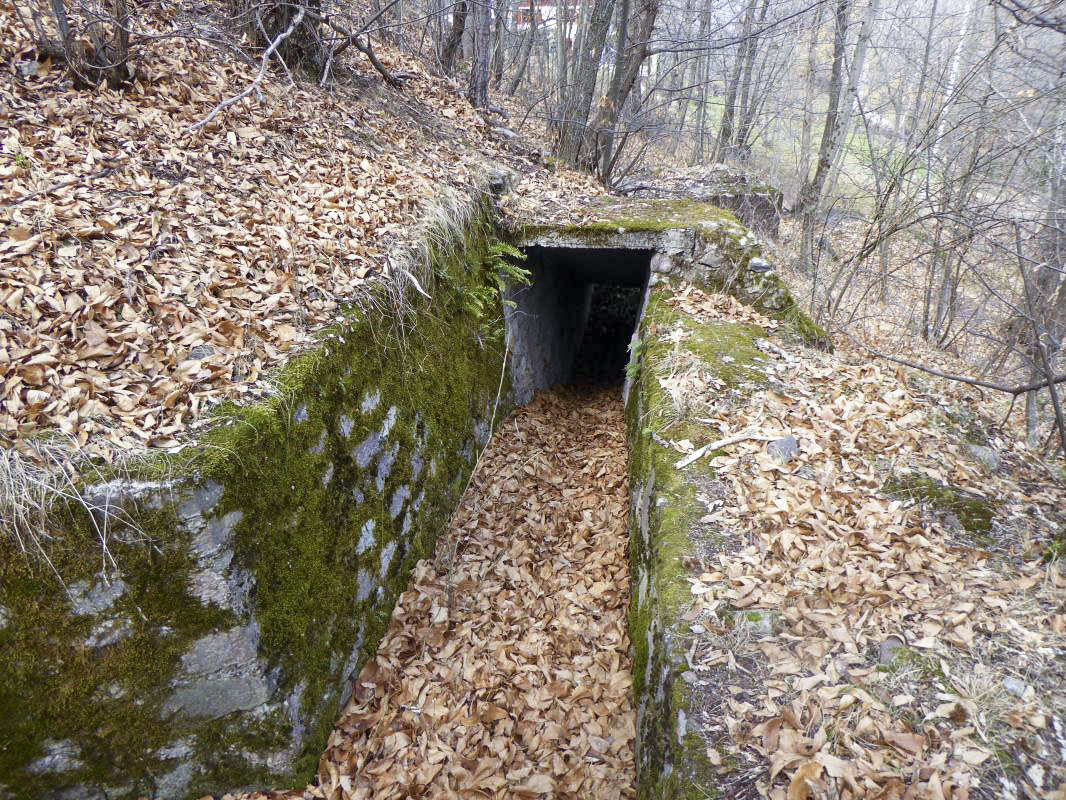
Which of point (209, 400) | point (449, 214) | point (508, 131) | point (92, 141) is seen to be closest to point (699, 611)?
point (209, 400)

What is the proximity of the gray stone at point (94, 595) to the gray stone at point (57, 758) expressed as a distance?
603 millimetres

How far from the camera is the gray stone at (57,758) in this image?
2.45 m

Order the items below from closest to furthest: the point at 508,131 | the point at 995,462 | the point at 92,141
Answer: the point at 92,141, the point at 995,462, the point at 508,131

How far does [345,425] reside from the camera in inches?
Result: 138

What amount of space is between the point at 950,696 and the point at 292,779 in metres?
3.23

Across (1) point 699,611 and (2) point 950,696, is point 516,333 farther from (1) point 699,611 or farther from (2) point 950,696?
(2) point 950,696

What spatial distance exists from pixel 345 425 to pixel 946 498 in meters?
3.86

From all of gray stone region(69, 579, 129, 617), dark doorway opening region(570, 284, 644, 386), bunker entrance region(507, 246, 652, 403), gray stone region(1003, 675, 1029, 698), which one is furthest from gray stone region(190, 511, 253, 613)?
dark doorway opening region(570, 284, 644, 386)

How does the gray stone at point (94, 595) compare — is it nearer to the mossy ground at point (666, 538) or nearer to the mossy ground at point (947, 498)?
the mossy ground at point (666, 538)

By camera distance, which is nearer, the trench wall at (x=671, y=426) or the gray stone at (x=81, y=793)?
the gray stone at (x=81, y=793)

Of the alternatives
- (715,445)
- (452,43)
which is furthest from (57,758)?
(452,43)

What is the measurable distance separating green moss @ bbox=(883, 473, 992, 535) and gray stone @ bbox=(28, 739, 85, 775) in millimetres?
4593

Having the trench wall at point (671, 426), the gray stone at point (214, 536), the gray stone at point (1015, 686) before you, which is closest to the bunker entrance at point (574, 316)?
the trench wall at point (671, 426)

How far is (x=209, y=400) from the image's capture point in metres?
2.81
